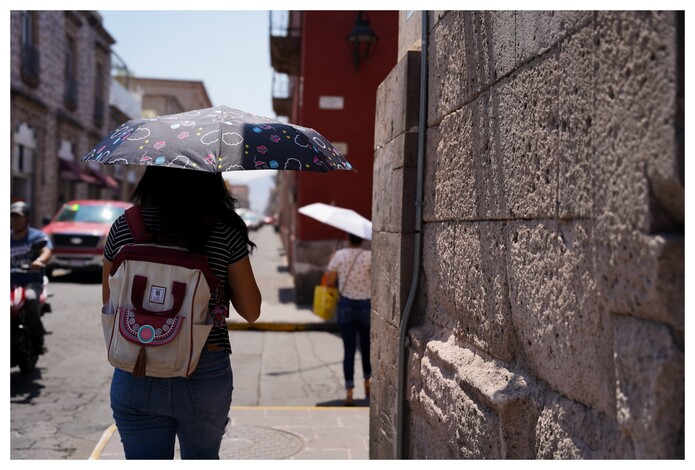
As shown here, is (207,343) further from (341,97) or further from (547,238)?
(341,97)

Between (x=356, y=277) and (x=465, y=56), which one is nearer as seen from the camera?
(x=465, y=56)

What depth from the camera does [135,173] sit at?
40.3 m

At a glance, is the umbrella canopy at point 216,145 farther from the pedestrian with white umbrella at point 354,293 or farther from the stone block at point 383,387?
the pedestrian with white umbrella at point 354,293

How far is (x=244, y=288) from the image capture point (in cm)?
272

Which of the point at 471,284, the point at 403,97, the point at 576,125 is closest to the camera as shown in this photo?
the point at 576,125

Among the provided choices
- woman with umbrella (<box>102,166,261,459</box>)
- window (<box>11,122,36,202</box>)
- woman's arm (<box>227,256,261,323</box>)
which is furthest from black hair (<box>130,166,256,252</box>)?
window (<box>11,122,36,202</box>)

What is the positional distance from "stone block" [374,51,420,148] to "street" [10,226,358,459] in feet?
9.62

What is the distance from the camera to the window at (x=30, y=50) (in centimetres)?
2012

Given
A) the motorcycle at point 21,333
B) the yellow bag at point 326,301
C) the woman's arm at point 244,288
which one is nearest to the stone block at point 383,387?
the woman's arm at point 244,288

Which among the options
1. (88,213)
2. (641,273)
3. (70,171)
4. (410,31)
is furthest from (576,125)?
(70,171)

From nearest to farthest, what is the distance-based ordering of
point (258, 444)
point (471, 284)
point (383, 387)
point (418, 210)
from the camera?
point (471, 284)
point (418, 210)
point (383, 387)
point (258, 444)

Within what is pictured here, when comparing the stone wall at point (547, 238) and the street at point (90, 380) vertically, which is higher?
the stone wall at point (547, 238)

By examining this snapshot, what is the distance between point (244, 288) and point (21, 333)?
15.5ft

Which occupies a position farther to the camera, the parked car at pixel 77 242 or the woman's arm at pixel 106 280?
the parked car at pixel 77 242
